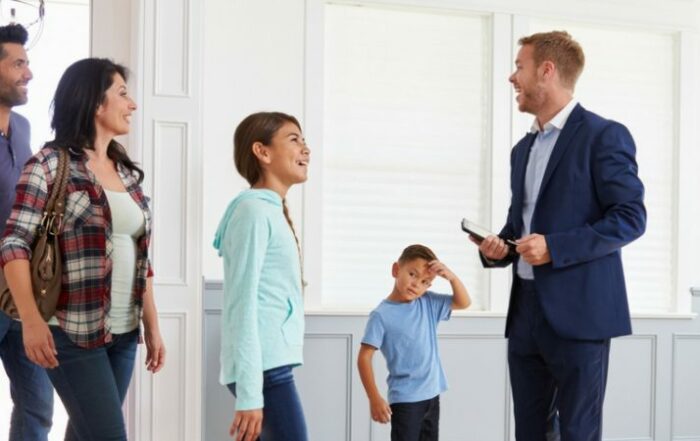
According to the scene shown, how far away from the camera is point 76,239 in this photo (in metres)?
2.05

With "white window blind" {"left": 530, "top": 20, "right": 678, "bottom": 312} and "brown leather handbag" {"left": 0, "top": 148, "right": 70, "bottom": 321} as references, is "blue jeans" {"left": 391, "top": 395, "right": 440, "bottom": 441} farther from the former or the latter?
"white window blind" {"left": 530, "top": 20, "right": 678, "bottom": 312}

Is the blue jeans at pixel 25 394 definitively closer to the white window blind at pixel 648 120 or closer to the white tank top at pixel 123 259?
the white tank top at pixel 123 259

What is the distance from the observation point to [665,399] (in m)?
4.60

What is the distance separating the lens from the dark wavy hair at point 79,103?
7.07ft

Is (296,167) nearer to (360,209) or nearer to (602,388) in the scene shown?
(602,388)

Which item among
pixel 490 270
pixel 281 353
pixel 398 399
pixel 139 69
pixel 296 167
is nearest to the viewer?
pixel 281 353

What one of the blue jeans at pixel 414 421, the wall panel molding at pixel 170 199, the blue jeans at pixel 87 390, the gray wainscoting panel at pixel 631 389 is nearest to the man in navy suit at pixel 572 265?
the blue jeans at pixel 414 421

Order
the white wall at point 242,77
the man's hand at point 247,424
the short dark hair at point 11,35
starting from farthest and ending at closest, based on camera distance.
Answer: the white wall at point 242,77 < the short dark hair at point 11,35 < the man's hand at point 247,424

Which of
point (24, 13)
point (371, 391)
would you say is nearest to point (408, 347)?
point (371, 391)

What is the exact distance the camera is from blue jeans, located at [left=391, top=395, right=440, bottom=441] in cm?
293

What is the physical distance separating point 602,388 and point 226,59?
246 cm

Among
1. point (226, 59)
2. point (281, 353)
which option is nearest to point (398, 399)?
point (281, 353)

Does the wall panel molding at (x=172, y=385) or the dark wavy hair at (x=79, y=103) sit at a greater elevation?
the dark wavy hair at (x=79, y=103)

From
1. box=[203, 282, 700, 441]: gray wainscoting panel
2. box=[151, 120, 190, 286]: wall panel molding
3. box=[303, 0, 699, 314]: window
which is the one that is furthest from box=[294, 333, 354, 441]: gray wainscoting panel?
box=[151, 120, 190, 286]: wall panel molding
